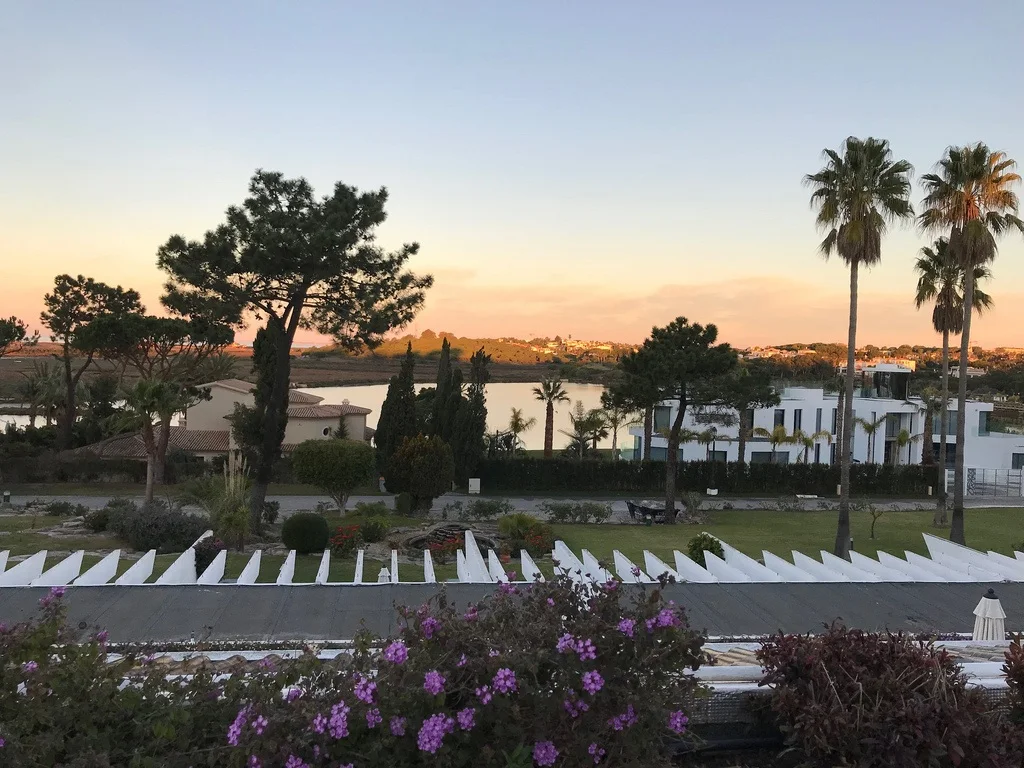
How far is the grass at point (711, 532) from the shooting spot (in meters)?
16.3

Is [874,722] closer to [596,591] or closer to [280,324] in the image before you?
[596,591]

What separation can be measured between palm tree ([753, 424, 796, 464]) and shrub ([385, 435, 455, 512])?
17.9 m

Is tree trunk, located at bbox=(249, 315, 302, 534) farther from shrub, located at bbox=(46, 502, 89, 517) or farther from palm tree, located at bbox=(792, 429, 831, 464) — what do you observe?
palm tree, located at bbox=(792, 429, 831, 464)

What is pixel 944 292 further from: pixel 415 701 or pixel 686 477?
pixel 415 701

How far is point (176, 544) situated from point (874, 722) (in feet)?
57.9

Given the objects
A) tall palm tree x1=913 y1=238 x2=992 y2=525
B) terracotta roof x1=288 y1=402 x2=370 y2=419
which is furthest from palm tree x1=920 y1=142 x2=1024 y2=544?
terracotta roof x1=288 y1=402 x2=370 y2=419

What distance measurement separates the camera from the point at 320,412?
4041 centimetres

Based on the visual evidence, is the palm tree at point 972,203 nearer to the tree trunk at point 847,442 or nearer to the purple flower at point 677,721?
the tree trunk at point 847,442

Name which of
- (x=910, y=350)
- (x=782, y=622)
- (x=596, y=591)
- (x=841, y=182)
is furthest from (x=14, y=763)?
(x=910, y=350)

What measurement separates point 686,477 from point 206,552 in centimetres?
Answer: 2475

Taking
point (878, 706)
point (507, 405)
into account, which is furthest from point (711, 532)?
point (507, 405)

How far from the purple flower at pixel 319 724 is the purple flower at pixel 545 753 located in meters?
0.66

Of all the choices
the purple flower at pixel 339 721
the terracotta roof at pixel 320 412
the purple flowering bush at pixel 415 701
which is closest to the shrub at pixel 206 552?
the purple flowering bush at pixel 415 701

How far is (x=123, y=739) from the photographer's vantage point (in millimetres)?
2752
